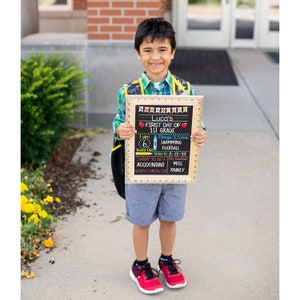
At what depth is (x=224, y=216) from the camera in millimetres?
4473

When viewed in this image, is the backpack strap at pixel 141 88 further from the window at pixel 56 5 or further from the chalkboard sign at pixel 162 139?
the window at pixel 56 5

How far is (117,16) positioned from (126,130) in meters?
3.70

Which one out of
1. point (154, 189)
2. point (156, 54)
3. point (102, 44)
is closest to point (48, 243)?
point (154, 189)

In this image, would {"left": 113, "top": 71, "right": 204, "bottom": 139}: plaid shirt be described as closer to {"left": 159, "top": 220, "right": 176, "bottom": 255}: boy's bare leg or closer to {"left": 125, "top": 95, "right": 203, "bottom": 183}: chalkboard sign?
{"left": 125, "top": 95, "right": 203, "bottom": 183}: chalkboard sign

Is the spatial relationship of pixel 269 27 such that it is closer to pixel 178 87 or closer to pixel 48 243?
pixel 48 243

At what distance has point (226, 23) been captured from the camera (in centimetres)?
1325

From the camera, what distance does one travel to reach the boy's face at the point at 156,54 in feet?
10.0

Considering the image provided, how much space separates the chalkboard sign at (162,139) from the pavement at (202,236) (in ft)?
2.35

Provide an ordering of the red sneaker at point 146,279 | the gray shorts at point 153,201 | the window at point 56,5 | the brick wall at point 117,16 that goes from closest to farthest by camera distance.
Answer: the gray shorts at point 153,201 < the red sneaker at point 146,279 < the brick wall at point 117,16 < the window at point 56,5

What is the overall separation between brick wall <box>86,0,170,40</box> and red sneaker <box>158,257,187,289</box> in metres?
3.56

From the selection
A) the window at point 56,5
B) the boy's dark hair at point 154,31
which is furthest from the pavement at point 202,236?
the window at point 56,5

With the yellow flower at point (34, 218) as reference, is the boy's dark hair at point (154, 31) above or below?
above
